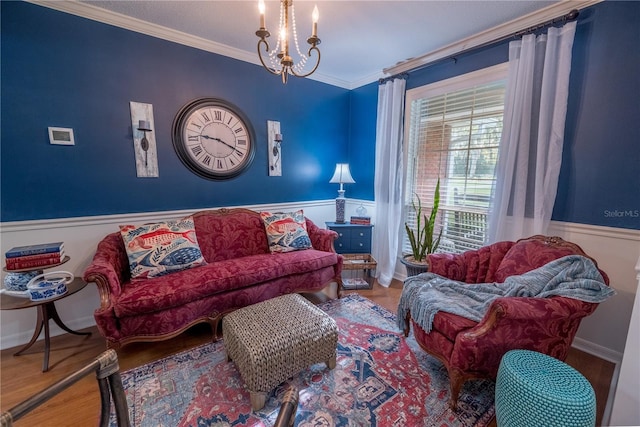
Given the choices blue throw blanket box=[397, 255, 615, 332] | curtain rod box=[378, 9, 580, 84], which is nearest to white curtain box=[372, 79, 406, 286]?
curtain rod box=[378, 9, 580, 84]

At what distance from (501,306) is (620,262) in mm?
1359

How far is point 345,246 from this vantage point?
333 cm

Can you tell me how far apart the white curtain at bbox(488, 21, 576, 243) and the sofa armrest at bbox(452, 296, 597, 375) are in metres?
0.92

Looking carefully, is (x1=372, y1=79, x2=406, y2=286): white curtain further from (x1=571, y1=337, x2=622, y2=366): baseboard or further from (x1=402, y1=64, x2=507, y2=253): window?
(x1=571, y1=337, x2=622, y2=366): baseboard

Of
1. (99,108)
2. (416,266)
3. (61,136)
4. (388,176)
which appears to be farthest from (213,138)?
(416,266)

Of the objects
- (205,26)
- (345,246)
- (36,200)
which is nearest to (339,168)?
(345,246)

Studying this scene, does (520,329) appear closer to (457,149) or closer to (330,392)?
(330,392)

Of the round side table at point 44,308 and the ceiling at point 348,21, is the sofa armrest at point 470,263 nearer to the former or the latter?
the ceiling at point 348,21

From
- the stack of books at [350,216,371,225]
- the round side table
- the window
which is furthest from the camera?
the stack of books at [350,216,371,225]

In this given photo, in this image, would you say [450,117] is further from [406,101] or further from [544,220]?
[544,220]

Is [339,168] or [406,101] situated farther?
[339,168]

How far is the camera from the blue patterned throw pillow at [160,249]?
6.97 feet

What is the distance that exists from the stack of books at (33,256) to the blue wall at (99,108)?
15.4 inches

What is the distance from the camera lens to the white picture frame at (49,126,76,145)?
208 centimetres
